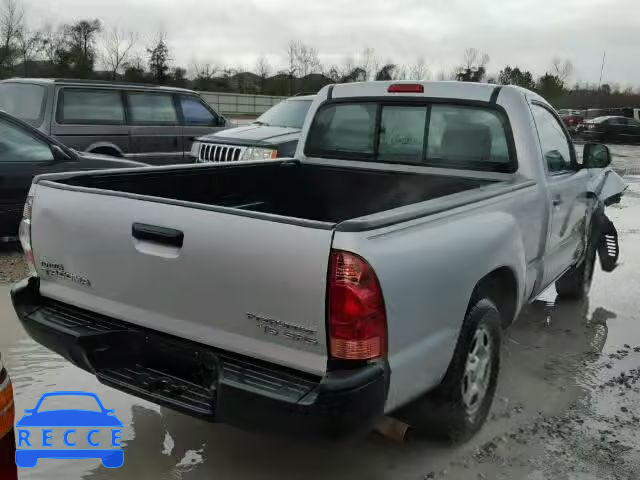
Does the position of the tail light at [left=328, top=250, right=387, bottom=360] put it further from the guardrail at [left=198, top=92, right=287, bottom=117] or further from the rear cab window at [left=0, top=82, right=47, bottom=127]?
the guardrail at [left=198, top=92, right=287, bottom=117]

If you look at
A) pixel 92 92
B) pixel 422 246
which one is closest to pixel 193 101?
pixel 92 92

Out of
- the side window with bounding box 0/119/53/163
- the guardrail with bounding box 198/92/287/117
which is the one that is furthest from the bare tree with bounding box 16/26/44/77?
the side window with bounding box 0/119/53/163

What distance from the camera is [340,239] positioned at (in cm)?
233

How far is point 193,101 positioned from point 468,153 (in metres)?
8.22

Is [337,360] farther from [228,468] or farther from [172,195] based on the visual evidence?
[172,195]

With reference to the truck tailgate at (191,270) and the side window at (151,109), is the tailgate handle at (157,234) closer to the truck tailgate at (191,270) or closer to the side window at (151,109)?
the truck tailgate at (191,270)

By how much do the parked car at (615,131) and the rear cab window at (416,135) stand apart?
26102mm

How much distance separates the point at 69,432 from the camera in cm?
342

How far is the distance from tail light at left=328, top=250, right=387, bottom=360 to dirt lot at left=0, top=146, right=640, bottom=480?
391mm

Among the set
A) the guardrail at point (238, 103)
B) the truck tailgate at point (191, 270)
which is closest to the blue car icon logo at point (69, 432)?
the truck tailgate at point (191, 270)

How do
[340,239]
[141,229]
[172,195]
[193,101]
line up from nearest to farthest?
[340,239] → [141,229] → [172,195] → [193,101]

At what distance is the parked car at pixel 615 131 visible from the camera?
2791 centimetres

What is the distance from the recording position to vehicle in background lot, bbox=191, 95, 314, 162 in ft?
29.8

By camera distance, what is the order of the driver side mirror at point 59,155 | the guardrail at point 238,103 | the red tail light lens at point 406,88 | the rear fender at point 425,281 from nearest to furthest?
1. the rear fender at point 425,281
2. the red tail light lens at point 406,88
3. the driver side mirror at point 59,155
4. the guardrail at point 238,103
